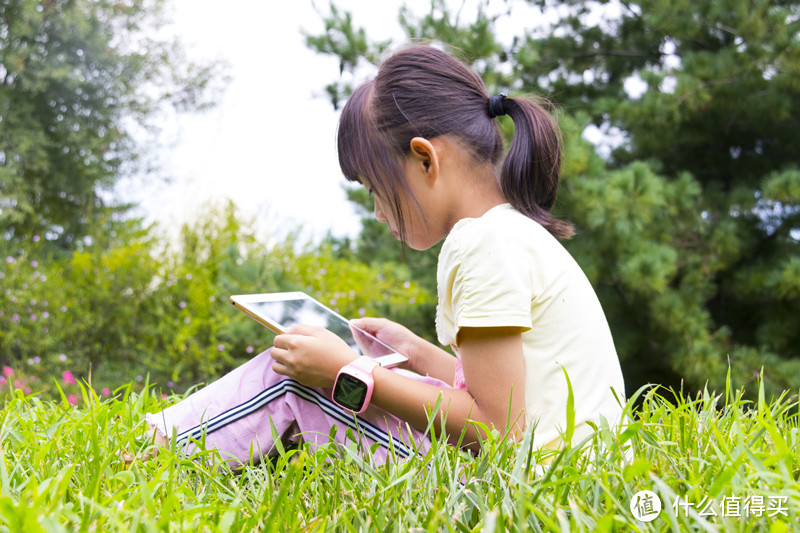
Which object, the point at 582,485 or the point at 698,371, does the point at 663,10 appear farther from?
the point at 582,485

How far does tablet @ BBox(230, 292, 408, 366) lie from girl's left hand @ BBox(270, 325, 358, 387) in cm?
7

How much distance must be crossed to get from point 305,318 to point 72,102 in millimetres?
5759

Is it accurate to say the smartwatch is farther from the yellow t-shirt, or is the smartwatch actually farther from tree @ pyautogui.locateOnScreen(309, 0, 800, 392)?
tree @ pyautogui.locateOnScreen(309, 0, 800, 392)

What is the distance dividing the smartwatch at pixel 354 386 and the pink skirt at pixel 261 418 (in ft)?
0.13

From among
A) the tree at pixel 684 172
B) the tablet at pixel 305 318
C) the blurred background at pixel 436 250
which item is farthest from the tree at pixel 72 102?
the tablet at pixel 305 318

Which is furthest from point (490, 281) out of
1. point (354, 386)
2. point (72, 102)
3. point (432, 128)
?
point (72, 102)

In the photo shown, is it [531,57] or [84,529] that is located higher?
[531,57]

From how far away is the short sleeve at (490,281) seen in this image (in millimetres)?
1022

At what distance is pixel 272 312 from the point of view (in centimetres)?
131

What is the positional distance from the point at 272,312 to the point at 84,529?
0.68m

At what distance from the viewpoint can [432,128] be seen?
131 centimetres

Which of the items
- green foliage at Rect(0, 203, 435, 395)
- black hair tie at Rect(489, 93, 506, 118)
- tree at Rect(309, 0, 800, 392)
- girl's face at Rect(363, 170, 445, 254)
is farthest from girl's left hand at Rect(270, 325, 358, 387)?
green foliage at Rect(0, 203, 435, 395)

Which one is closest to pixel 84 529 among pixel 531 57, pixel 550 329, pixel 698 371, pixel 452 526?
pixel 452 526

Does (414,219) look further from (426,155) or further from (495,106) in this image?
(495,106)
